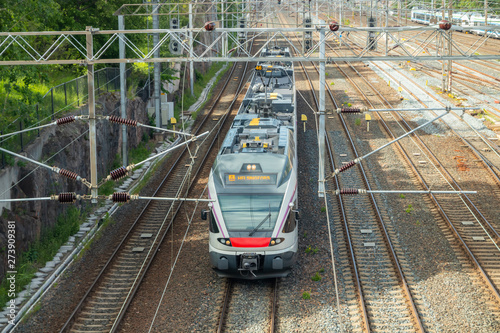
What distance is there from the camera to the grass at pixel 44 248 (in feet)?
52.0

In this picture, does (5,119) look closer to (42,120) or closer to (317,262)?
(42,120)

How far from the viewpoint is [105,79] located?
28.8 metres

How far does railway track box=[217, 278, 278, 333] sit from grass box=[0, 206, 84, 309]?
5626 millimetres

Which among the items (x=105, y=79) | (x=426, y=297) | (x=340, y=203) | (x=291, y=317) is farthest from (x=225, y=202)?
(x=105, y=79)

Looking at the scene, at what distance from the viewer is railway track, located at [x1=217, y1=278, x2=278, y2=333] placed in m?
13.9

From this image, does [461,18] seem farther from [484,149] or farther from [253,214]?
[253,214]

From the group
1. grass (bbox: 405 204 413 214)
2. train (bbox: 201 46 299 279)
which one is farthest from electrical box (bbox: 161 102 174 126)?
train (bbox: 201 46 299 279)

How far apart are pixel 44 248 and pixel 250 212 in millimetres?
7114

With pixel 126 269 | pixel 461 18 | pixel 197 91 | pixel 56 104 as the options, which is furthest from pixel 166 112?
pixel 461 18

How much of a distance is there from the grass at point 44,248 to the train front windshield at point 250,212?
5.93 meters

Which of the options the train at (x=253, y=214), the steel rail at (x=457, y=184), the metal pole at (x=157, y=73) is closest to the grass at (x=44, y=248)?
the train at (x=253, y=214)

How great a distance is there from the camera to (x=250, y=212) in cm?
1523

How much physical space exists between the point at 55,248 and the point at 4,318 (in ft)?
13.7

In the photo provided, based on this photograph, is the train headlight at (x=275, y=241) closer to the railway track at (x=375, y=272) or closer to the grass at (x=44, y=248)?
the railway track at (x=375, y=272)
